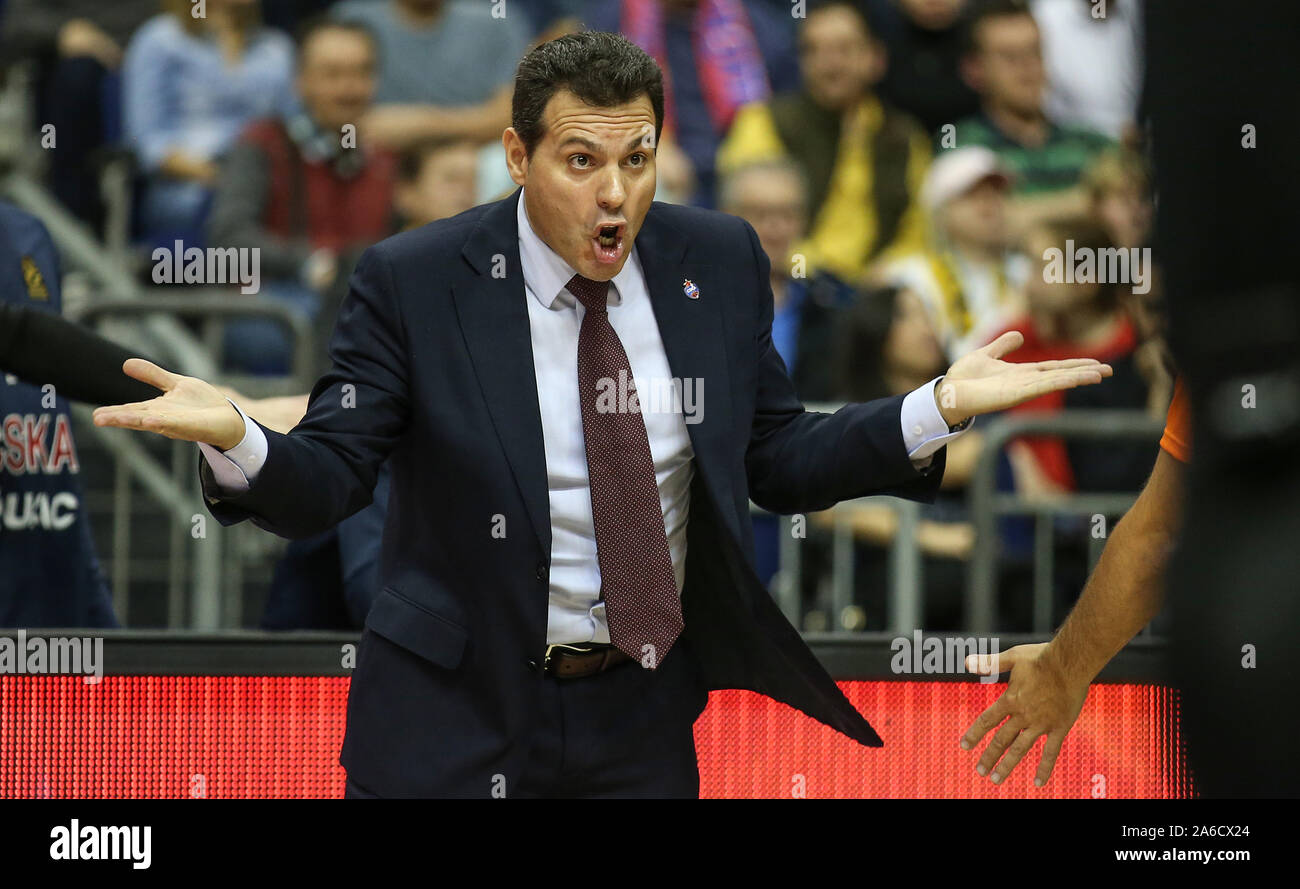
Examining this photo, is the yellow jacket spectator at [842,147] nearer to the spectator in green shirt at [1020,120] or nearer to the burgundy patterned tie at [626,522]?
the spectator in green shirt at [1020,120]

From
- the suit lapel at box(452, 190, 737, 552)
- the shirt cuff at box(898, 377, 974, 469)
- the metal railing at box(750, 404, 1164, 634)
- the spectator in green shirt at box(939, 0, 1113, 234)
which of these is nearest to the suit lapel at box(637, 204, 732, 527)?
the suit lapel at box(452, 190, 737, 552)

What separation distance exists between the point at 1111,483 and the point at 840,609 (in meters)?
1.18

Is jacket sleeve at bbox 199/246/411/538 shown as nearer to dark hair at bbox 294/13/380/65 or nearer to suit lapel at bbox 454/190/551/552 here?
suit lapel at bbox 454/190/551/552

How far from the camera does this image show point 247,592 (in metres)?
6.63

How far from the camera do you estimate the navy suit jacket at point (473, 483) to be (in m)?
3.06

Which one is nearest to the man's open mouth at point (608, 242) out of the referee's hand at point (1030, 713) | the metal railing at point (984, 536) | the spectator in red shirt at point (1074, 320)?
the referee's hand at point (1030, 713)

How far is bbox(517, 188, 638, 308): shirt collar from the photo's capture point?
10.6ft

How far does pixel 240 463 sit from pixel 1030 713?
1.68 m

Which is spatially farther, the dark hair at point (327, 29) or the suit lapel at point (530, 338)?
the dark hair at point (327, 29)

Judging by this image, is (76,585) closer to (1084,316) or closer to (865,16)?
(1084,316)

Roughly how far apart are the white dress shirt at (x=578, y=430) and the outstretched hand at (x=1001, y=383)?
0.04m

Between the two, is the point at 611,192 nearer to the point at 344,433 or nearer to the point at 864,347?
the point at 344,433

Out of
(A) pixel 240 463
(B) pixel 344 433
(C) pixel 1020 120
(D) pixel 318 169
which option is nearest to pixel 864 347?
(C) pixel 1020 120

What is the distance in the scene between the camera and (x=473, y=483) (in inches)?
121
